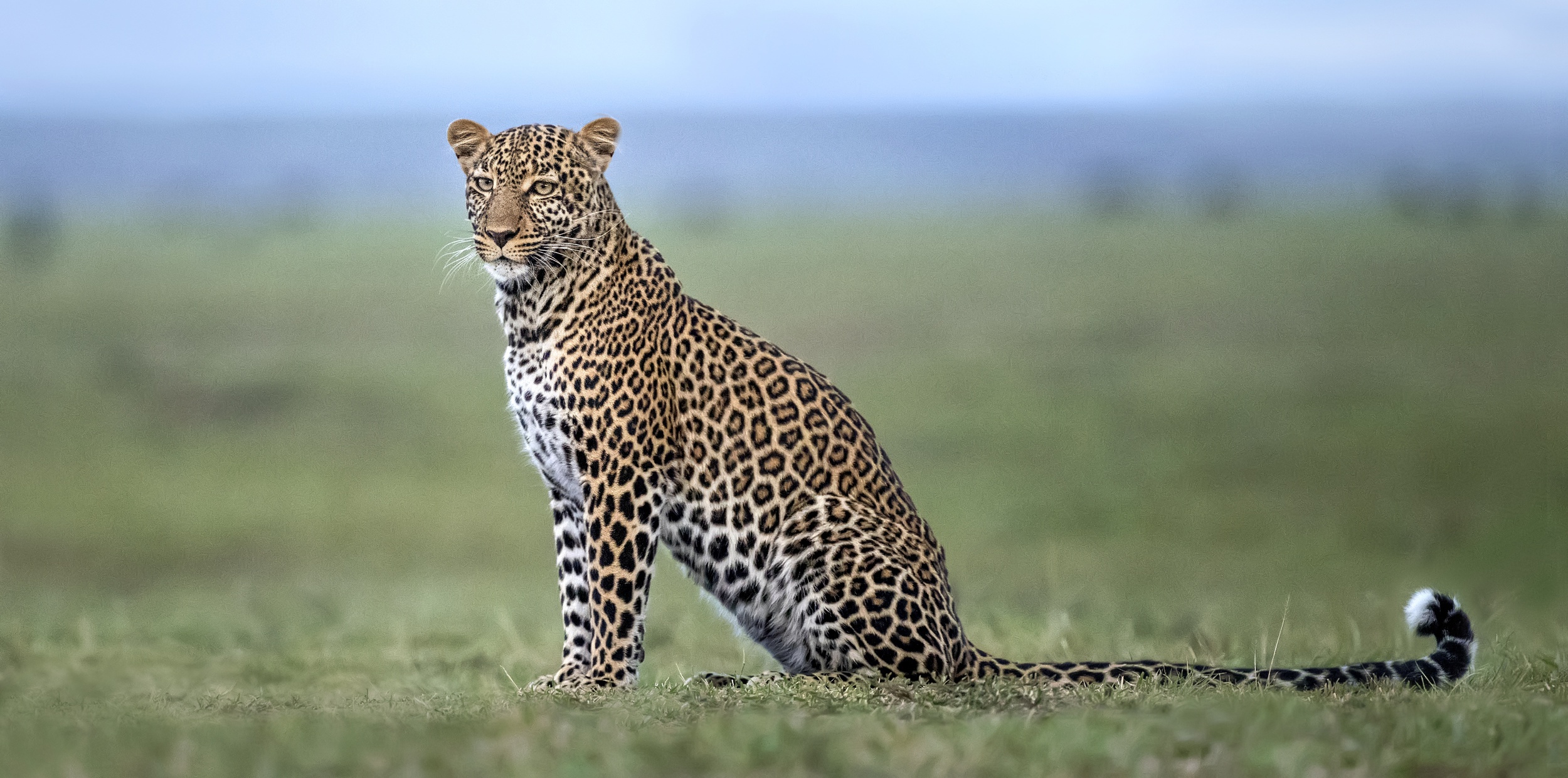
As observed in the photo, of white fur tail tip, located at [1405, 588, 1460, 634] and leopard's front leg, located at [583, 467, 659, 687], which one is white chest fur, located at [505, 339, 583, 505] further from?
white fur tail tip, located at [1405, 588, 1460, 634]

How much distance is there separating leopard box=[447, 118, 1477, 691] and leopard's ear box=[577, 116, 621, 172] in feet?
0.22

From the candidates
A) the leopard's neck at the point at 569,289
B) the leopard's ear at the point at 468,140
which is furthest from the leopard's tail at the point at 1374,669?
the leopard's ear at the point at 468,140

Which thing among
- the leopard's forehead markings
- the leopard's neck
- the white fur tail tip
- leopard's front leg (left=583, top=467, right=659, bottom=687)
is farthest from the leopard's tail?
the leopard's forehead markings

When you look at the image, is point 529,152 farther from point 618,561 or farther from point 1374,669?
point 1374,669

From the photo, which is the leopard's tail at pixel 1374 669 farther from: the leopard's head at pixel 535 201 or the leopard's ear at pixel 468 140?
the leopard's ear at pixel 468 140

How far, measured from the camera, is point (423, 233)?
93438 millimetres

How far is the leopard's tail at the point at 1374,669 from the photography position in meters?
8.84

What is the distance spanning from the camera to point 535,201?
9.21m

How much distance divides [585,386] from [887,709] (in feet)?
7.91

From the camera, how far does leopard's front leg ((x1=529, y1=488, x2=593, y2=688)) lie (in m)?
9.27

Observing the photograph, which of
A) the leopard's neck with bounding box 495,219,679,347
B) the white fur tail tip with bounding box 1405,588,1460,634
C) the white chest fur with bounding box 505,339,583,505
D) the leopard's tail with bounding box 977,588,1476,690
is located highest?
the leopard's neck with bounding box 495,219,679,347

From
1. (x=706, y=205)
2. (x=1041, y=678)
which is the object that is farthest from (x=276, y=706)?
(x=706, y=205)

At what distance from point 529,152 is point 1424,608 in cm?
532

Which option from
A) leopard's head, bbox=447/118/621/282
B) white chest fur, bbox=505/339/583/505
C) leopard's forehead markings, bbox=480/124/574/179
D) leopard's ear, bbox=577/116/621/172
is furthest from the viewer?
leopard's ear, bbox=577/116/621/172
